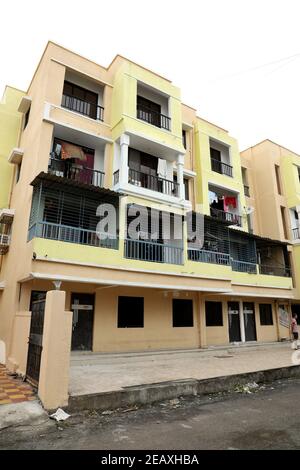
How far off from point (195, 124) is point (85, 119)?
7.78m

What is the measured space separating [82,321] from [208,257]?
21.7ft

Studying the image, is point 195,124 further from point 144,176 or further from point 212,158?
point 144,176

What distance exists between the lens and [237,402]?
7.05 metres

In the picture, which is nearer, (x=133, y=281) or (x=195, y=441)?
(x=195, y=441)

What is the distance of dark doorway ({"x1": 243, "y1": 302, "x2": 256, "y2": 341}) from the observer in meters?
18.1

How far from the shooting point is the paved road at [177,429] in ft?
14.6

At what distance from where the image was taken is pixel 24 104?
49.5ft

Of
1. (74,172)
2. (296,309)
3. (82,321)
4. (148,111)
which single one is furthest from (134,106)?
(296,309)

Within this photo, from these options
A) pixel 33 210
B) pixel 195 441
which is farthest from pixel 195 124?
pixel 195 441

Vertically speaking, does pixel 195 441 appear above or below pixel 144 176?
below

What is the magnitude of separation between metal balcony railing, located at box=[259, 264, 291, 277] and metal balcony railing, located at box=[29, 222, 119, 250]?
12.5 metres

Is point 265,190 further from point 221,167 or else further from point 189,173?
point 189,173

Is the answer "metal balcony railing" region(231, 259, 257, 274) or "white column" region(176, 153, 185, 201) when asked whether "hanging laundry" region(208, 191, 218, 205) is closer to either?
"metal balcony railing" region(231, 259, 257, 274)

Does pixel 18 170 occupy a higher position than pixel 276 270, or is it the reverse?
pixel 18 170
